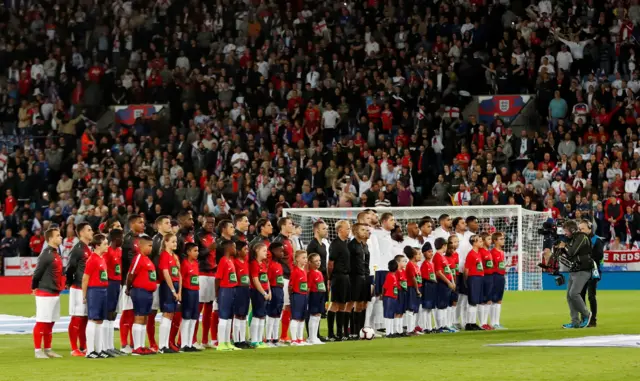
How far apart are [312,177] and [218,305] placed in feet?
55.8

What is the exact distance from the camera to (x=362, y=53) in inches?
1540

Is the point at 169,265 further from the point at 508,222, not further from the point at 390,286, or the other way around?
the point at 508,222

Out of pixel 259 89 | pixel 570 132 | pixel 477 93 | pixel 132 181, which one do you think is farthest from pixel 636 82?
pixel 132 181

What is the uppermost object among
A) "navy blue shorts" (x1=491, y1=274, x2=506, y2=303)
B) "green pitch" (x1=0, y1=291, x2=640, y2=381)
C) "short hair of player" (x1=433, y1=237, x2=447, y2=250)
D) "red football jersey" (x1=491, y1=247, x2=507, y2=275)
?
"short hair of player" (x1=433, y1=237, x2=447, y2=250)

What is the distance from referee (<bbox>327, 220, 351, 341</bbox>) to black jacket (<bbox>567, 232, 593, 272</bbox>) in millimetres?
4022

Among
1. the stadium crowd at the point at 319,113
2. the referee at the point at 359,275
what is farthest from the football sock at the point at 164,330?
the stadium crowd at the point at 319,113

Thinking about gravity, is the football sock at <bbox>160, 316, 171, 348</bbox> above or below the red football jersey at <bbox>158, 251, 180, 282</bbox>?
below

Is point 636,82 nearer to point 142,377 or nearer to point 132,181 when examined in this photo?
point 132,181

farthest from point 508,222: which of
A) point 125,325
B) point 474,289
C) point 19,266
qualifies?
point 125,325

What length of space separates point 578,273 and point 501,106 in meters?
16.6

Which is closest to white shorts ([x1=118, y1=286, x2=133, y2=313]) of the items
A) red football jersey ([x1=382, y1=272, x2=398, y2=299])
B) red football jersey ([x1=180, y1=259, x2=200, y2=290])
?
red football jersey ([x1=180, y1=259, x2=200, y2=290])

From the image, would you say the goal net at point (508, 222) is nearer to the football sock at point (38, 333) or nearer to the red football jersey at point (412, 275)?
the red football jersey at point (412, 275)

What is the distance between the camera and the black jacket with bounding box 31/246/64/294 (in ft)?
56.0

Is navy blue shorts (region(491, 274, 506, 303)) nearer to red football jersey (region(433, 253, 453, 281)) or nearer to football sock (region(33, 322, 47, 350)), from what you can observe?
red football jersey (region(433, 253, 453, 281))
